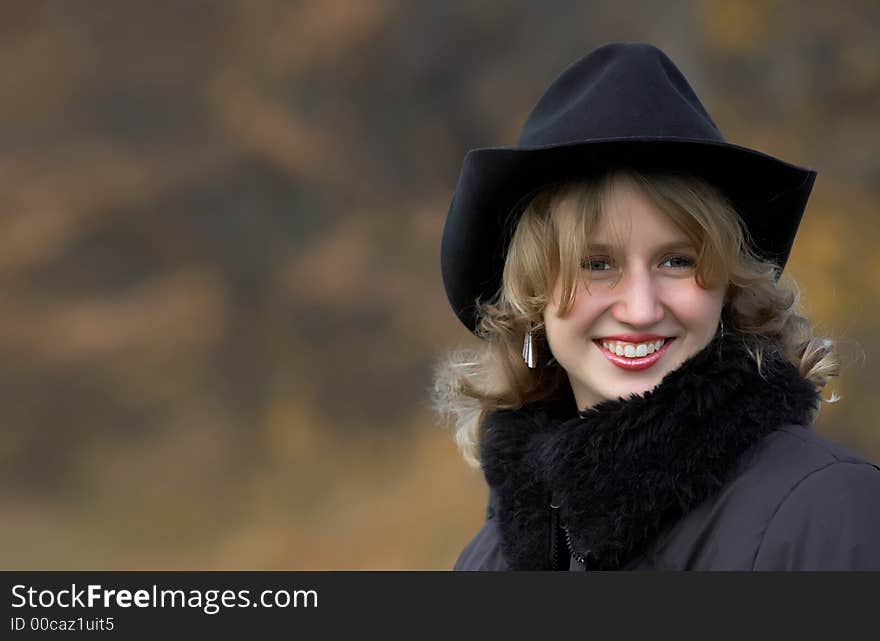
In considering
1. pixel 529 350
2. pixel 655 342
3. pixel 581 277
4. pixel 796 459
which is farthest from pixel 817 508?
pixel 529 350

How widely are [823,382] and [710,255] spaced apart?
300 mm

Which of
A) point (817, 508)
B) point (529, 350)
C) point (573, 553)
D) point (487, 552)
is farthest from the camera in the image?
point (487, 552)

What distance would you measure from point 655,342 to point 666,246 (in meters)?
0.12

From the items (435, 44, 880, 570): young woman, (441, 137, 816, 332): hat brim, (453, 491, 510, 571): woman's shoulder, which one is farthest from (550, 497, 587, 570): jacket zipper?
(441, 137, 816, 332): hat brim

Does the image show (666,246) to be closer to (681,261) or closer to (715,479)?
(681,261)

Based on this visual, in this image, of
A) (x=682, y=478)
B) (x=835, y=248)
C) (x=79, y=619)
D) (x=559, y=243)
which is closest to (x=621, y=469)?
(x=682, y=478)

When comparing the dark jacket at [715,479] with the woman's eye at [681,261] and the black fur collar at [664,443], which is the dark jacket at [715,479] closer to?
the black fur collar at [664,443]

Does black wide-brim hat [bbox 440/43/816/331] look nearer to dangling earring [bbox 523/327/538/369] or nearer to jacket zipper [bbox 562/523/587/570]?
dangling earring [bbox 523/327/538/369]

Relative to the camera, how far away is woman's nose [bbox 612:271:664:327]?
1.41m

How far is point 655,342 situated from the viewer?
144 cm

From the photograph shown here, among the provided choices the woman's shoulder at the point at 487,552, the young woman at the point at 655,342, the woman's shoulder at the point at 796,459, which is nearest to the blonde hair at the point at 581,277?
the young woman at the point at 655,342

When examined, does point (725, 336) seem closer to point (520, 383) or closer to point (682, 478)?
point (682, 478)

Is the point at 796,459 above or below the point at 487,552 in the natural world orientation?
below

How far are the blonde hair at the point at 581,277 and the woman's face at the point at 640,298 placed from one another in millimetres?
15
